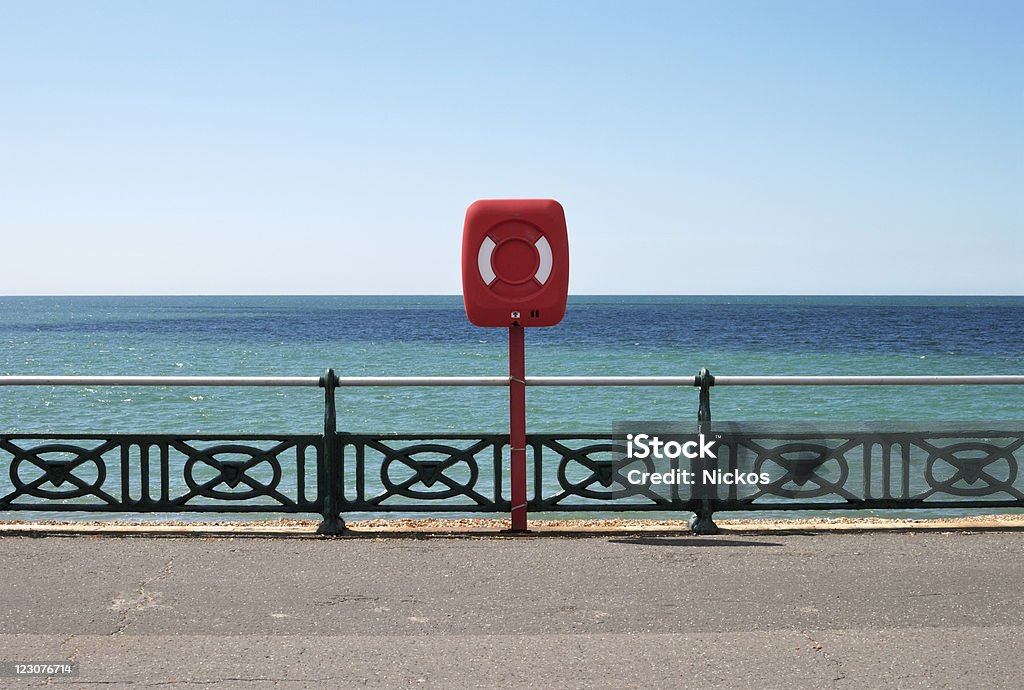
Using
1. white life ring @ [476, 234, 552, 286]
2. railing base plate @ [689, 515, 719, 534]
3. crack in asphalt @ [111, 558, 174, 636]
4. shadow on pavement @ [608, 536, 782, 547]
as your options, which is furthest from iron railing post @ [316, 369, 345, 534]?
railing base plate @ [689, 515, 719, 534]

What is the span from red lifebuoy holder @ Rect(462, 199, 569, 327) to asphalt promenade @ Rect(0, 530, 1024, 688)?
1484 mm

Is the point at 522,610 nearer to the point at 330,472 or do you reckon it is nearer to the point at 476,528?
the point at 476,528

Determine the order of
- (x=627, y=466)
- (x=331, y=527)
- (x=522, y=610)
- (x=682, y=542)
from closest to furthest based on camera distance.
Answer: (x=522, y=610) < (x=682, y=542) < (x=331, y=527) < (x=627, y=466)

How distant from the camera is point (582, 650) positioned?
443cm

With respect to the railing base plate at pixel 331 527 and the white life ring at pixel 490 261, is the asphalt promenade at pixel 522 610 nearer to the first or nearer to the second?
the railing base plate at pixel 331 527

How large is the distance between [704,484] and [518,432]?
1.29 m

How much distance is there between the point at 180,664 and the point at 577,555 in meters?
2.49

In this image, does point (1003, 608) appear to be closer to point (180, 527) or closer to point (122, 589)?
point (122, 589)

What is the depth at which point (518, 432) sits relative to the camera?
6.77 m

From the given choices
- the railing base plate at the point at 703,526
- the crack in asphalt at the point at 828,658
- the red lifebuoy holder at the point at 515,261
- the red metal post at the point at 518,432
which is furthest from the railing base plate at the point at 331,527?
the crack in asphalt at the point at 828,658

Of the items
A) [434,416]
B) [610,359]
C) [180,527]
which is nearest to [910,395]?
[434,416]

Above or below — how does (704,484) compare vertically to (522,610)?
above

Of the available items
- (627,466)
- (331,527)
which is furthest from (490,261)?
(331,527)

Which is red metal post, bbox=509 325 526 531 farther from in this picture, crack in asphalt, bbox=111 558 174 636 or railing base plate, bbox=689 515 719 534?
crack in asphalt, bbox=111 558 174 636
